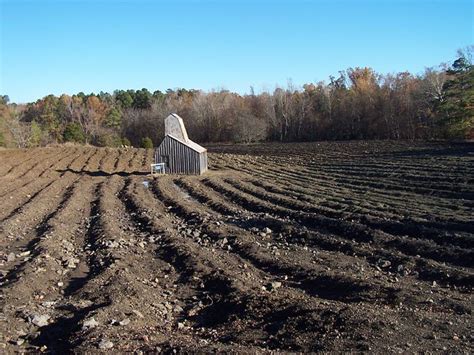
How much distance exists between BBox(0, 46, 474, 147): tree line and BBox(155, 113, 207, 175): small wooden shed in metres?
30.6

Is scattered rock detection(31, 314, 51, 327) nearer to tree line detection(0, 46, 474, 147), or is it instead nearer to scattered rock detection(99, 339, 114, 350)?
scattered rock detection(99, 339, 114, 350)

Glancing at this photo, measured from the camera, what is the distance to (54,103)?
11262 cm

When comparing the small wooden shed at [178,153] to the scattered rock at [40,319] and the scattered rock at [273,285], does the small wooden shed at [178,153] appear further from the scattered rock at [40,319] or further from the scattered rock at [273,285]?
the scattered rock at [40,319]

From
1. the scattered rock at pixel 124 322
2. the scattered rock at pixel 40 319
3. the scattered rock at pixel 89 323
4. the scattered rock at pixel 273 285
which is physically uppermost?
the scattered rock at pixel 89 323

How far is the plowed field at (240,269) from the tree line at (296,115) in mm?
41281

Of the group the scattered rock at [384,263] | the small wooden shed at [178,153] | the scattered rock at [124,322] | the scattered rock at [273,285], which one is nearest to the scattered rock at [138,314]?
the scattered rock at [124,322]

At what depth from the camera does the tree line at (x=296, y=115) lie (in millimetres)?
63031

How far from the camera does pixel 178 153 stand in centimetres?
3338

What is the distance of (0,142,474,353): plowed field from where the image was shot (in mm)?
A: 7520

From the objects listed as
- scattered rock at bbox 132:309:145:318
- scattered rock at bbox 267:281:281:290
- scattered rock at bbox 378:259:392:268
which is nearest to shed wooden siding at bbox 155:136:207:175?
scattered rock at bbox 378:259:392:268

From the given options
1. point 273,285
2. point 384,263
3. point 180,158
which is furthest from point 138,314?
point 180,158

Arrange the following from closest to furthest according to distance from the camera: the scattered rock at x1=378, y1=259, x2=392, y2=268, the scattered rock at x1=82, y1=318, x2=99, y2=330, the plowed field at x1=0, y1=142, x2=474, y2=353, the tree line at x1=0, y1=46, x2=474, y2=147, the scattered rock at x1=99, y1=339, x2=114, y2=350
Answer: the scattered rock at x1=99, y1=339, x2=114, y2=350 → the plowed field at x1=0, y1=142, x2=474, y2=353 → the scattered rock at x1=82, y1=318, x2=99, y2=330 → the scattered rock at x1=378, y1=259, x2=392, y2=268 → the tree line at x1=0, y1=46, x2=474, y2=147

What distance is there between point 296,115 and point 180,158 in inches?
2215

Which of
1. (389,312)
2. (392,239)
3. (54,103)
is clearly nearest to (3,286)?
(389,312)
